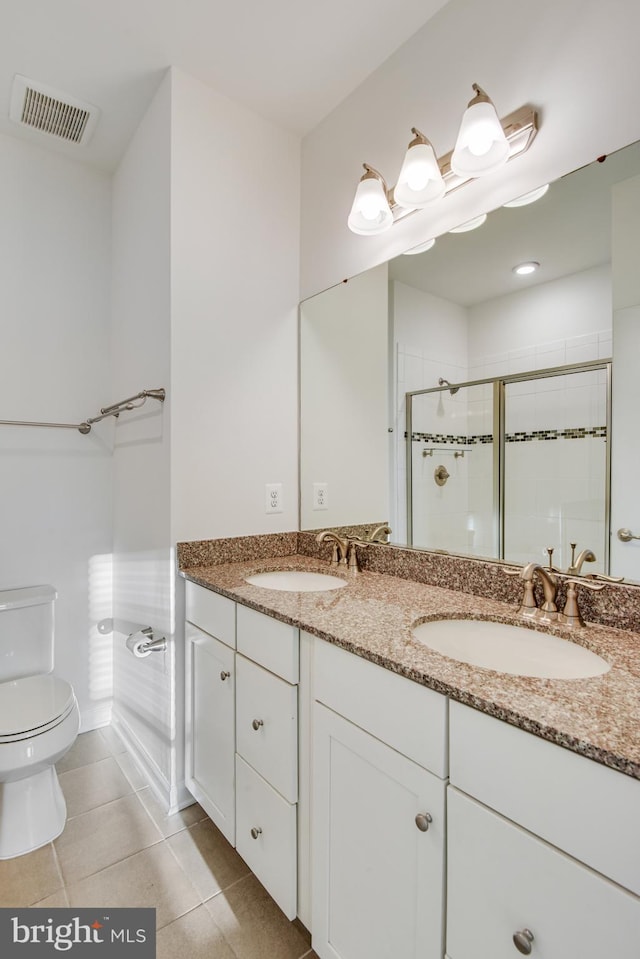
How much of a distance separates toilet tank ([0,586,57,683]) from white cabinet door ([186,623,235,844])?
0.70m

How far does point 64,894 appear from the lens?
1331mm

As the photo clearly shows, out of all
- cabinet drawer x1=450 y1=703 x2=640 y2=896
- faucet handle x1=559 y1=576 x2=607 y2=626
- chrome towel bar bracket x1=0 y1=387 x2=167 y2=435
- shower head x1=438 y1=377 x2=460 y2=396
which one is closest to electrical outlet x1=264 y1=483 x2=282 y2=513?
chrome towel bar bracket x1=0 y1=387 x2=167 y2=435

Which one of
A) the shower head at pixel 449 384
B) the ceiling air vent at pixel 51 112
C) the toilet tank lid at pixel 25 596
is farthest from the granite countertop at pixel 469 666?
the ceiling air vent at pixel 51 112

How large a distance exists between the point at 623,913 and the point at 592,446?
34.1 inches

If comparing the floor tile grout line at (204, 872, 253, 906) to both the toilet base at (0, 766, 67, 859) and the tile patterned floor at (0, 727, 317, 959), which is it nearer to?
the tile patterned floor at (0, 727, 317, 959)

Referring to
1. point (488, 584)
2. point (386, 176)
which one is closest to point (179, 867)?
point (488, 584)

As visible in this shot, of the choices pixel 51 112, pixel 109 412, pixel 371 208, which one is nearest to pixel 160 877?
pixel 109 412

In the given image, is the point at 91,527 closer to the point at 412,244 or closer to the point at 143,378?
the point at 143,378

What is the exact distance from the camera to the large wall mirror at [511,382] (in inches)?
42.8

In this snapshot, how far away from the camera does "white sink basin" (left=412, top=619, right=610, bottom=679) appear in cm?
95

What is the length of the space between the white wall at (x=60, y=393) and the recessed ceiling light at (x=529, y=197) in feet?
5.98

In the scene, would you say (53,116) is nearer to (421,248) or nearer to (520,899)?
(421,248)

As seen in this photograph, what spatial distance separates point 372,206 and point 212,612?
1.40 m

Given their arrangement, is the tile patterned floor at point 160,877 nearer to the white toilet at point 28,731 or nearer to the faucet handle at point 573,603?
the white toilet at point 28,731
